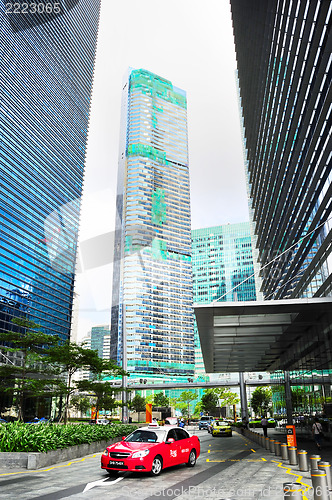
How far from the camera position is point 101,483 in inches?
445

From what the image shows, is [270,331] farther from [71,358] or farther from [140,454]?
[140,454]

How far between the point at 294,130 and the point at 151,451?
72.2ft

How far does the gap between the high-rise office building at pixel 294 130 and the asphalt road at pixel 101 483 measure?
10.3 m

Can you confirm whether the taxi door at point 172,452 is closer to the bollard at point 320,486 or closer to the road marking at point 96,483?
the road marking at point 96,483

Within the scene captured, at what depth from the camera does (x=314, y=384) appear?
90.3 ft

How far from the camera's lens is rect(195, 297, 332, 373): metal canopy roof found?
59.6 feet

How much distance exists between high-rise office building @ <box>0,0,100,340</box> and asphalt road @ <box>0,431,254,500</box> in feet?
260

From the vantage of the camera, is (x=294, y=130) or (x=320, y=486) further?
(x=294, y=130)

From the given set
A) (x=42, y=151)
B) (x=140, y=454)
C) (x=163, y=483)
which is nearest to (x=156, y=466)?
(x=140, y=454)

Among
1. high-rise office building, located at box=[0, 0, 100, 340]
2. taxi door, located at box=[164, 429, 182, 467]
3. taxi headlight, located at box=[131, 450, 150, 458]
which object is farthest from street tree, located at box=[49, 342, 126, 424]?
high-rise office building, located at box=[0, 0, 100, 340]

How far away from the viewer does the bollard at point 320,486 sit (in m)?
7.59

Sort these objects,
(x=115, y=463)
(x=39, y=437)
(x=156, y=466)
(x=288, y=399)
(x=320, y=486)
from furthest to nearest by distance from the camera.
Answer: (x=288, y=399) < (x=39, y=437) < (x=156, y=466) < (x=115, y=463) < (x=320, y=486)

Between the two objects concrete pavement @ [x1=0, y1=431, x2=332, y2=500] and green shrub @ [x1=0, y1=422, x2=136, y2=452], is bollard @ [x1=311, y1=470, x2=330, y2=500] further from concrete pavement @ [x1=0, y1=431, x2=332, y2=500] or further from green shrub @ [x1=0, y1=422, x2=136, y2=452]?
green shrub @ [x1=0, y1=422, x2=136, y2=452]

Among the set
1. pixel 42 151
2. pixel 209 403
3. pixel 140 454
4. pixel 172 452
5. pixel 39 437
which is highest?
pixel 42 151
